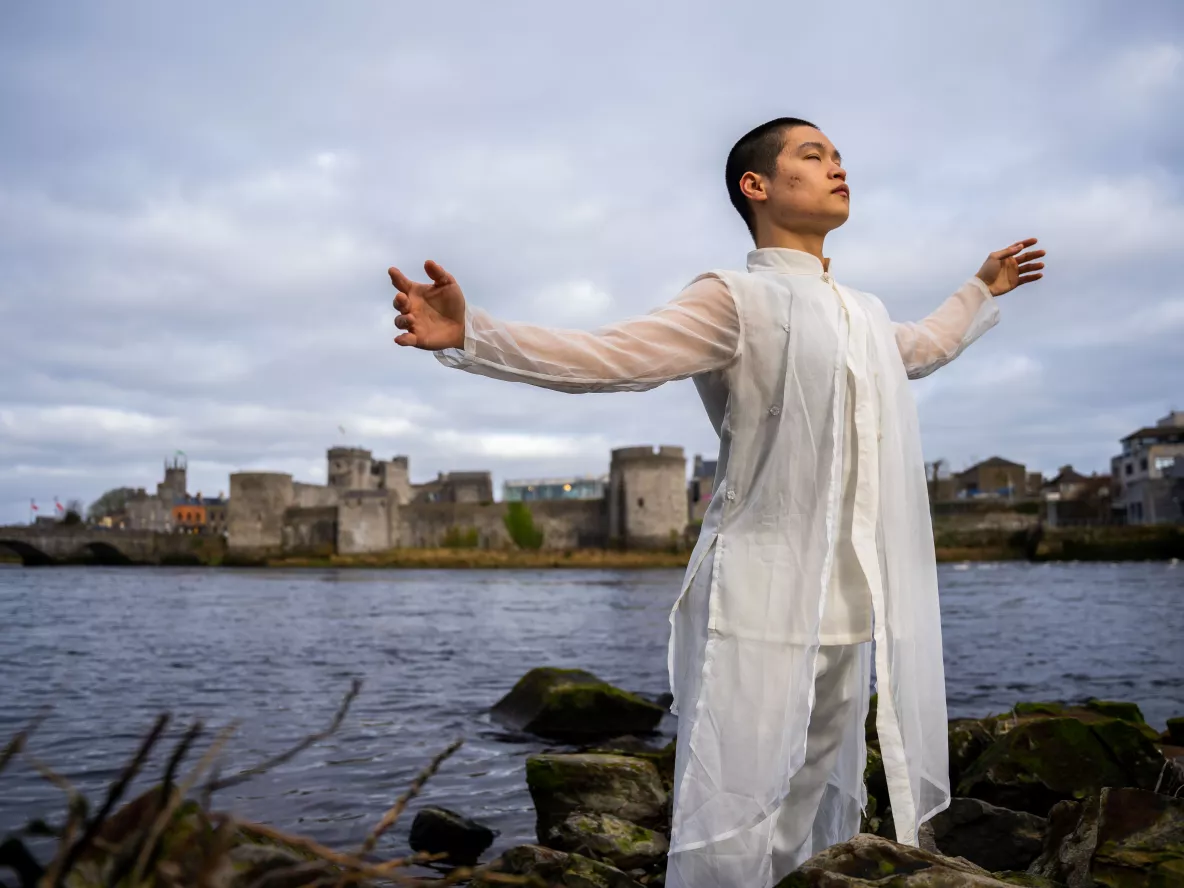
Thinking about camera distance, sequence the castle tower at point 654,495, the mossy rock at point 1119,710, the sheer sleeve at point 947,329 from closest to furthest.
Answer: the sheer sleeve at point 947,329
the mossy rock at point 1119,710
the castle tower at point 654,495

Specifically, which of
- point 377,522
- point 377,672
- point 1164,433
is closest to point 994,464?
point 1164,433

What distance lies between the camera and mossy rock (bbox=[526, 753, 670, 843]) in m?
4.62

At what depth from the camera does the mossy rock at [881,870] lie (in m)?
2.01

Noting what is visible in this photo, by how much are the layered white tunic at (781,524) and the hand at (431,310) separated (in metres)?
0.05

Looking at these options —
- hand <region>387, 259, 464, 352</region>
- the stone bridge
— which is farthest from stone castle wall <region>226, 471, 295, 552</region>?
hand <region>387, 259, 464, 352</region>

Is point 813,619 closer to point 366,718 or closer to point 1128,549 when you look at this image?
point 366,718

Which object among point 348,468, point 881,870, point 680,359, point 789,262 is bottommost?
point 881,870

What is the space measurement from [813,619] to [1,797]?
4.75 meters

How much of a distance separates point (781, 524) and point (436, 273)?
881mm

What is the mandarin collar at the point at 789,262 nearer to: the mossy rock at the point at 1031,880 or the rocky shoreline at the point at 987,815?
the rocky shoreline at the point at 987,815

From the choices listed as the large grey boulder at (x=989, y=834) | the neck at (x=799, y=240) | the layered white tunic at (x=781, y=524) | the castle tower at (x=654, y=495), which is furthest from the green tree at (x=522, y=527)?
the layered white tunic at (x=781, y=524)

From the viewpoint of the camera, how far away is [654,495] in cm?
4728

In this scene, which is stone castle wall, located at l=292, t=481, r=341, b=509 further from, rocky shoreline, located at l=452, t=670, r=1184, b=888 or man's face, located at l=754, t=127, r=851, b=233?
man's face, located at l=754, t=127, r=851, b=233

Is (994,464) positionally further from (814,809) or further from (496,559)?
(814,809)
